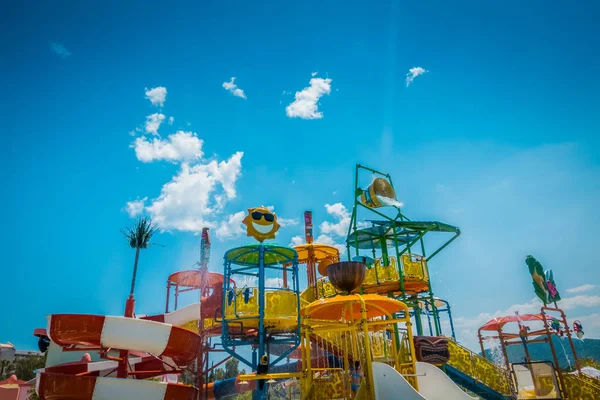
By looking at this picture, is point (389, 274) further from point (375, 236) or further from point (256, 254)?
point (256, 254)

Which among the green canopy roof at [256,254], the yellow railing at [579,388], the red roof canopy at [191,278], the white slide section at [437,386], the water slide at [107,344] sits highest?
the red roof canopy at [191,278]

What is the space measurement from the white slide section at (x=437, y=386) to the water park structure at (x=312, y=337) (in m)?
0.03

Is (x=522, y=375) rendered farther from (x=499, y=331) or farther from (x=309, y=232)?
(x=309, y=232)

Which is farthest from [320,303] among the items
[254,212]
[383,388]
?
[254,212]

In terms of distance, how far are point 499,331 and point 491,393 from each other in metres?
6.38

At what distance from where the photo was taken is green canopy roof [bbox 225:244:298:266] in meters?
13.0

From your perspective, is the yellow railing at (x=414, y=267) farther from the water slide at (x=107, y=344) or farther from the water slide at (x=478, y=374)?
the water slide at (x=107, y=344)

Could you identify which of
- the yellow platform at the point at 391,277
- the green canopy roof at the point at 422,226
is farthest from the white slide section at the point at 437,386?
the green canopy roof at the point at 422,226

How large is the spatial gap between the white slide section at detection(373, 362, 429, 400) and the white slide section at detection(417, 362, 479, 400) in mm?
2830

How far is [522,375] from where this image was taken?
14953 mm

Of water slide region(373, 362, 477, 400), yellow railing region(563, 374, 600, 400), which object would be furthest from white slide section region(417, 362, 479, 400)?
yellow railing region(563, 374, 600, 400)

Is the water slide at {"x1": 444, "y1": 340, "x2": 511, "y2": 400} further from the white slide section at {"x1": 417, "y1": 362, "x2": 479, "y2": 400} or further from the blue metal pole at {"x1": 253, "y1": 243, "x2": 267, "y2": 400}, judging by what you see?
the blue metal pole at {"x1": 253, "y1": 243, "x2": 267, "y2": 400}

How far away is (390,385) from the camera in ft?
30.5

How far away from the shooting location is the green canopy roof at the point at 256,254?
13.0 meters
